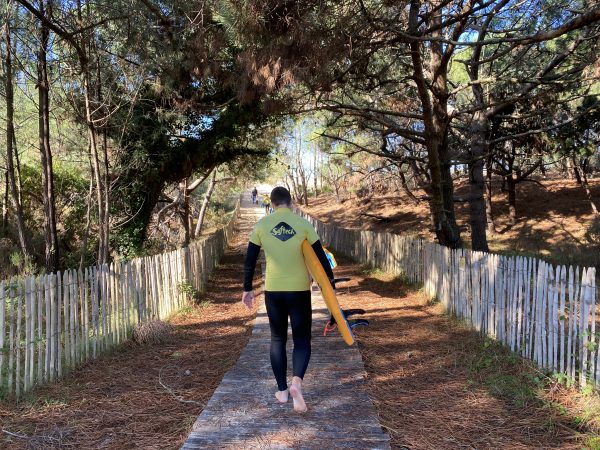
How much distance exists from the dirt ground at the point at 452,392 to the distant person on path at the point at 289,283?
765 mm

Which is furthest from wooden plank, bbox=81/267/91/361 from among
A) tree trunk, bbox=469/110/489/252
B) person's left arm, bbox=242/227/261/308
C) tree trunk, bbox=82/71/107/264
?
tree trunk, bbox=469/110/489/252

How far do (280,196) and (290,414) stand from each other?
5.37 feet

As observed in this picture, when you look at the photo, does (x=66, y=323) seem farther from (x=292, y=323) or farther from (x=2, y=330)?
(x=292, y=323)

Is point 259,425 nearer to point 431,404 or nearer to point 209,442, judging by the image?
point 209,442

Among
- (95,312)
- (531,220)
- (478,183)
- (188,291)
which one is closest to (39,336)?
(95,312)

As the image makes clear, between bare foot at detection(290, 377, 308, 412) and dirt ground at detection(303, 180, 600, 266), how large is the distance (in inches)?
467

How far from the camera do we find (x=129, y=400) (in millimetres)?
4230

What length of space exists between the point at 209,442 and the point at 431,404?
1911 mm

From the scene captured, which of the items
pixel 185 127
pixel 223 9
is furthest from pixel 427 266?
pixel 185 127

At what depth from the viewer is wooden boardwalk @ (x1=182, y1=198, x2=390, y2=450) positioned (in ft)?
10.4

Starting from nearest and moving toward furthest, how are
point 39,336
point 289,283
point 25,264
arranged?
1. point 289,283
2. point 39,336
3. point 25,264

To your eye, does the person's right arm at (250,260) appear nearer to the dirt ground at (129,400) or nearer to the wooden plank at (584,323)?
the dirt ground at (129,400)

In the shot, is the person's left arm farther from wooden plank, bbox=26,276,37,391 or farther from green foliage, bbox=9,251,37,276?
green foliage, bbox=9,251,37,276

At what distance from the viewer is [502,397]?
4145mm
